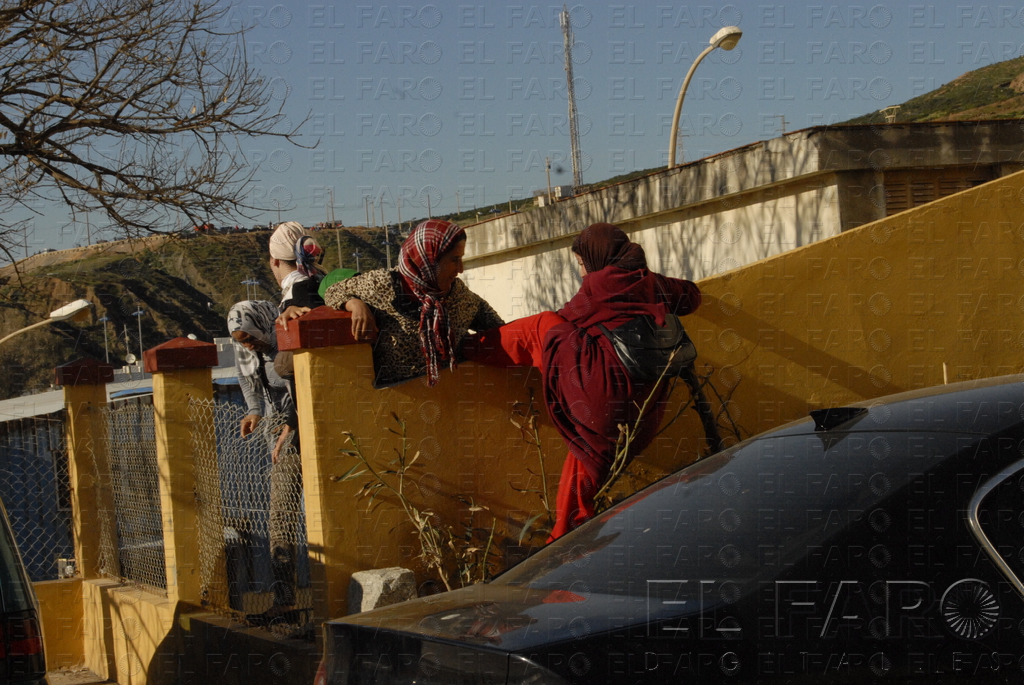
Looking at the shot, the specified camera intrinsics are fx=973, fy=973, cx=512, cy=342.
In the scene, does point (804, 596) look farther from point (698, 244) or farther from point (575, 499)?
point (698, 244)

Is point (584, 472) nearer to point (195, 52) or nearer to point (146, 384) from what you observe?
point (146, 384)

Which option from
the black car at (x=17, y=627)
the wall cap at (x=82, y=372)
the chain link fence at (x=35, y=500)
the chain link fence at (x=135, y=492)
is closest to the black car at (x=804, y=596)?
the black car at (x=17, y=627)

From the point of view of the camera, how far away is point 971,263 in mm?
5719

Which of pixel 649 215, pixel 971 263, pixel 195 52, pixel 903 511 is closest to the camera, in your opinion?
pixel 903 511

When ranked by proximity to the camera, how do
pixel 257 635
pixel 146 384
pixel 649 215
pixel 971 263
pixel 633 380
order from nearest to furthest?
pixel 633 380 < pixel 257 635 < pixel 971 263 < pixel 146 384 < pixel 649 215

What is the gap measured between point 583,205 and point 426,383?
234 inches

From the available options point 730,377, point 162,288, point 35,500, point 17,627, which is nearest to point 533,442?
point 730,377

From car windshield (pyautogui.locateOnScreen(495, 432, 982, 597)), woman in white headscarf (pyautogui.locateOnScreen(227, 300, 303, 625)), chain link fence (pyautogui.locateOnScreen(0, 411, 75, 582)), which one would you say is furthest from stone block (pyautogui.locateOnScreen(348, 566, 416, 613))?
chain link fence (pyautogui.locateOnScreen(0, 411, 75, 582))

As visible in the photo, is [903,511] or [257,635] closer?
[903,511]

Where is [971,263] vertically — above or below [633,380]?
above

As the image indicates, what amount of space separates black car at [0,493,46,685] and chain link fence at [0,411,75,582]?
121 inches

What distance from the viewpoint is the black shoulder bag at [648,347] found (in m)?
4.08

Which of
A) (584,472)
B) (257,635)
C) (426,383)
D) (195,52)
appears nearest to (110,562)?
(257,635)

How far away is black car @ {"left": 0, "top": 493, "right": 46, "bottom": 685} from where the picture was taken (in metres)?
3.10
